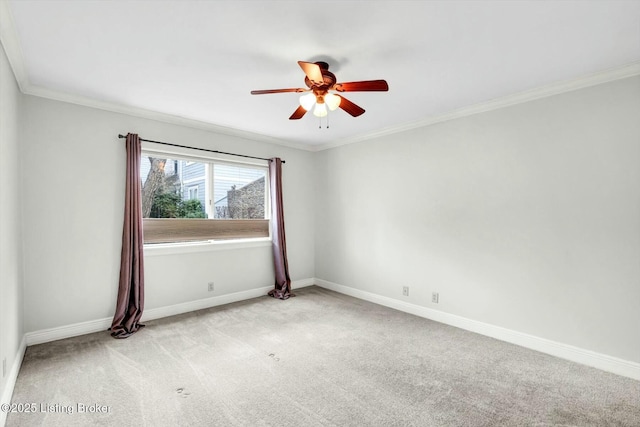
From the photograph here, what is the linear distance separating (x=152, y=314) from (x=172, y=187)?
160cm

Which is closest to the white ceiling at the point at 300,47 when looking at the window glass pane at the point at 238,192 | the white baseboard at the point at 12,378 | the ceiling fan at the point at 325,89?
the ceiling fan at the point at 325,89

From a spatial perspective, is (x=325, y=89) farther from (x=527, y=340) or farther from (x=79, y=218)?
(x=527, y=340)

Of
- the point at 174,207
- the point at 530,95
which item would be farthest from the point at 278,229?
the point at 530,95

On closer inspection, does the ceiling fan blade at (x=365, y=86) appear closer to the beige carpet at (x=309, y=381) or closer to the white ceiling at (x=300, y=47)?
the white ceiling at (x=300, y=47)

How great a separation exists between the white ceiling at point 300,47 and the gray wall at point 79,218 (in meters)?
0.31

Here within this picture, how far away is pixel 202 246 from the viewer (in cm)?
415

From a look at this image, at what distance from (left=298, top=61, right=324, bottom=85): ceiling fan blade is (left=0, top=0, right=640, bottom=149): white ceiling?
23 centimetres

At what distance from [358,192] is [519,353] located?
9.19ft

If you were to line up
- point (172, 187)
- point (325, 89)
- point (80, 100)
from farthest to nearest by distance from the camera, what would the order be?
point (172, 187) < point (80, 100) < point (325, 89)

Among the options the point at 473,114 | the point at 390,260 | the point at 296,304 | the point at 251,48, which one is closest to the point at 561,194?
the point at 473,114

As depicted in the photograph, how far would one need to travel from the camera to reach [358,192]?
4750 mm

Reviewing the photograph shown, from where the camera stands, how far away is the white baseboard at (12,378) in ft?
6.35

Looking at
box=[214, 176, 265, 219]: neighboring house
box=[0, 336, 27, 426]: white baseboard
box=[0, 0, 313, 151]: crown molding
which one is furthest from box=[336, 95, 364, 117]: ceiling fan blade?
box=[0, 336, 27, 426]: white baseboard

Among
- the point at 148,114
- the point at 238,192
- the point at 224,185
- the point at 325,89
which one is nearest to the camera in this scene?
the point at 325,89
